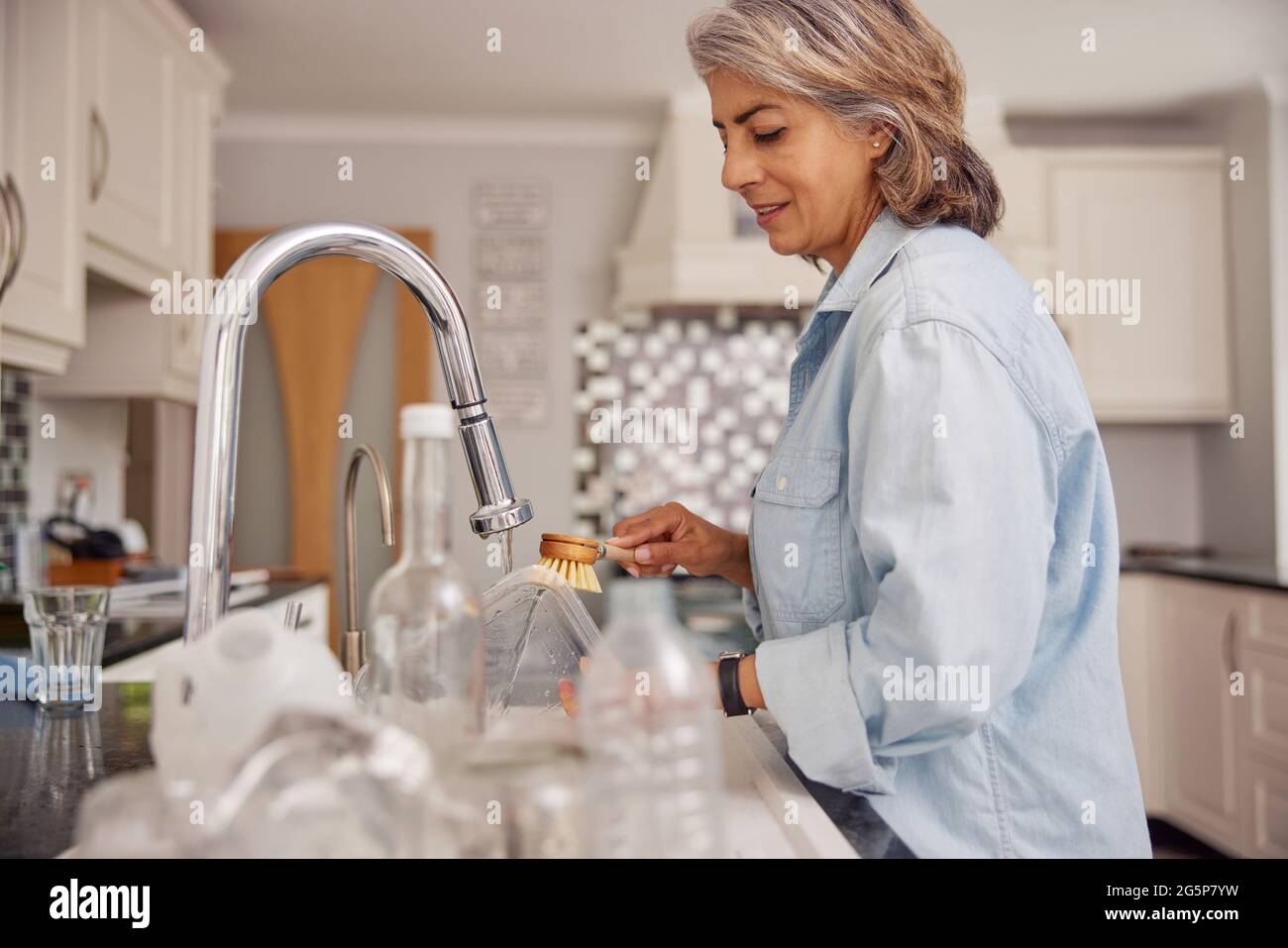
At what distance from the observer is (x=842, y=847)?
58cm

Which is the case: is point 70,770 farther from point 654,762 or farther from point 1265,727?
point 1265,727

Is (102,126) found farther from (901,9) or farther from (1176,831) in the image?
(1176,831)

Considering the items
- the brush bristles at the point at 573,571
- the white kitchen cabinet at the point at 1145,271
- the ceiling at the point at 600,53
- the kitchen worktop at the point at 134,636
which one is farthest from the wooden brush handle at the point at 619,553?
the white kitchen cabinet at the point at 1145,271

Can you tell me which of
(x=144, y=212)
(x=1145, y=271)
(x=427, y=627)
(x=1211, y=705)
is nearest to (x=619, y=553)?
(x=427, y=627)

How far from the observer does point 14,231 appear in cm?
199

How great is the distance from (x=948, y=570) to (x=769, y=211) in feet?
1.43

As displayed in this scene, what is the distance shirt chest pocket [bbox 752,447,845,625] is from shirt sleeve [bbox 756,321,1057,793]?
102 millimetres

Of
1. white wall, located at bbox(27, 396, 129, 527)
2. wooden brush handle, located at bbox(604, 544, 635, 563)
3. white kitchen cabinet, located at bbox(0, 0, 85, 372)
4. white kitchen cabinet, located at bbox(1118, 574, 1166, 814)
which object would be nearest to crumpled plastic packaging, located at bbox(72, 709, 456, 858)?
wooden brush handle, located at bbox(604, 544, 635, 563)

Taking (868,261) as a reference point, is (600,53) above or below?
above

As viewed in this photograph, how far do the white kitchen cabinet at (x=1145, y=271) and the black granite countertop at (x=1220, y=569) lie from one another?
1.72 ft

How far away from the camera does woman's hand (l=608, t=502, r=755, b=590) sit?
42.1 inches

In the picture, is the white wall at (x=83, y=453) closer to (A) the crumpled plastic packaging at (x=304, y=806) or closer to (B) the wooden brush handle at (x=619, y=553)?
(B) the wooden brush handle at (x=619, y=553)

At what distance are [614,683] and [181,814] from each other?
6.7 inches
